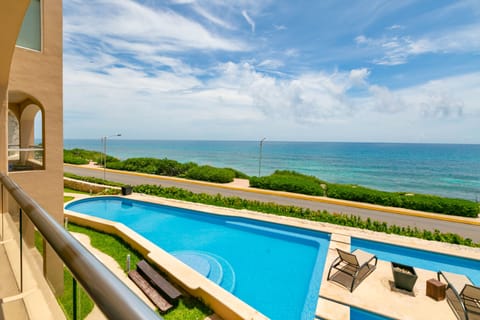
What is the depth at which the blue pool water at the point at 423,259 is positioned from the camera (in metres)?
9.24

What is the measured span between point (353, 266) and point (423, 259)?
4.21 metres

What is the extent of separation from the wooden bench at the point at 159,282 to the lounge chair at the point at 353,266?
4.37 meters

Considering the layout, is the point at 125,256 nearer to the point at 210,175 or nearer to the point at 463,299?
the point at 463,299

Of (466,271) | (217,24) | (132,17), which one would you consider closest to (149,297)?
(132,17)

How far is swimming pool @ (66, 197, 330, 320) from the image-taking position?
7.67m

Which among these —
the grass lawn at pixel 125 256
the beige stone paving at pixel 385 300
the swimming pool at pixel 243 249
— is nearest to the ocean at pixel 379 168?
the swimming pool at pixel 243 249

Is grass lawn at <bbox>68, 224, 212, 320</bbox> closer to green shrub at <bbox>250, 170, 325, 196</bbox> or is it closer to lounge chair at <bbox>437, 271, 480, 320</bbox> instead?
lounge chair at <bbox>437, 271, 480, 320</bbox>

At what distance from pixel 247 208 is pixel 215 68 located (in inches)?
635

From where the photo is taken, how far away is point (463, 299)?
636 centimetres

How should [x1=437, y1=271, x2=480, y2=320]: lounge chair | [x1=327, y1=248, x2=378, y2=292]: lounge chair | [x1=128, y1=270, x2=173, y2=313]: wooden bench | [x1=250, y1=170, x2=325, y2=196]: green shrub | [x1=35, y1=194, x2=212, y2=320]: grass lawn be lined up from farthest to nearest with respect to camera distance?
[x1=250, y1=170, x2=325, y2=196]: green shrub, [x1=327, y1=248, x2=378, y2=292]: lounge chair, [x1=128, y1=270, x2=173, y2=313]: wooden bench, [x1=437, y1=271, x2=480, y2=320]: lounge chair, [x1=35, y1=194, x2=212, y2=320]: grass lawn

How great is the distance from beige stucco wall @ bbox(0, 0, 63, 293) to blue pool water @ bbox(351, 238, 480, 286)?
10817 mm

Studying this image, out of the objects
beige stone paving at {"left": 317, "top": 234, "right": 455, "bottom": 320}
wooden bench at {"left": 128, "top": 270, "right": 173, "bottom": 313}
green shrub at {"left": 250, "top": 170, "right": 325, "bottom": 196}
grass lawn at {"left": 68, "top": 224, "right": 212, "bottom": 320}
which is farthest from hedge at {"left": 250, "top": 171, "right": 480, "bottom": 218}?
wooden bench at {"left": 128, "top": 270, "right": 173, "bottom": 313}

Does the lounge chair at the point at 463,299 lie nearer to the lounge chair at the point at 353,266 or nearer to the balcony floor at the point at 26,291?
the lounge chair at the point at 353,266

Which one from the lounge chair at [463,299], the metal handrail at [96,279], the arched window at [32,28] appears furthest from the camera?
the arched window at [32,28]
